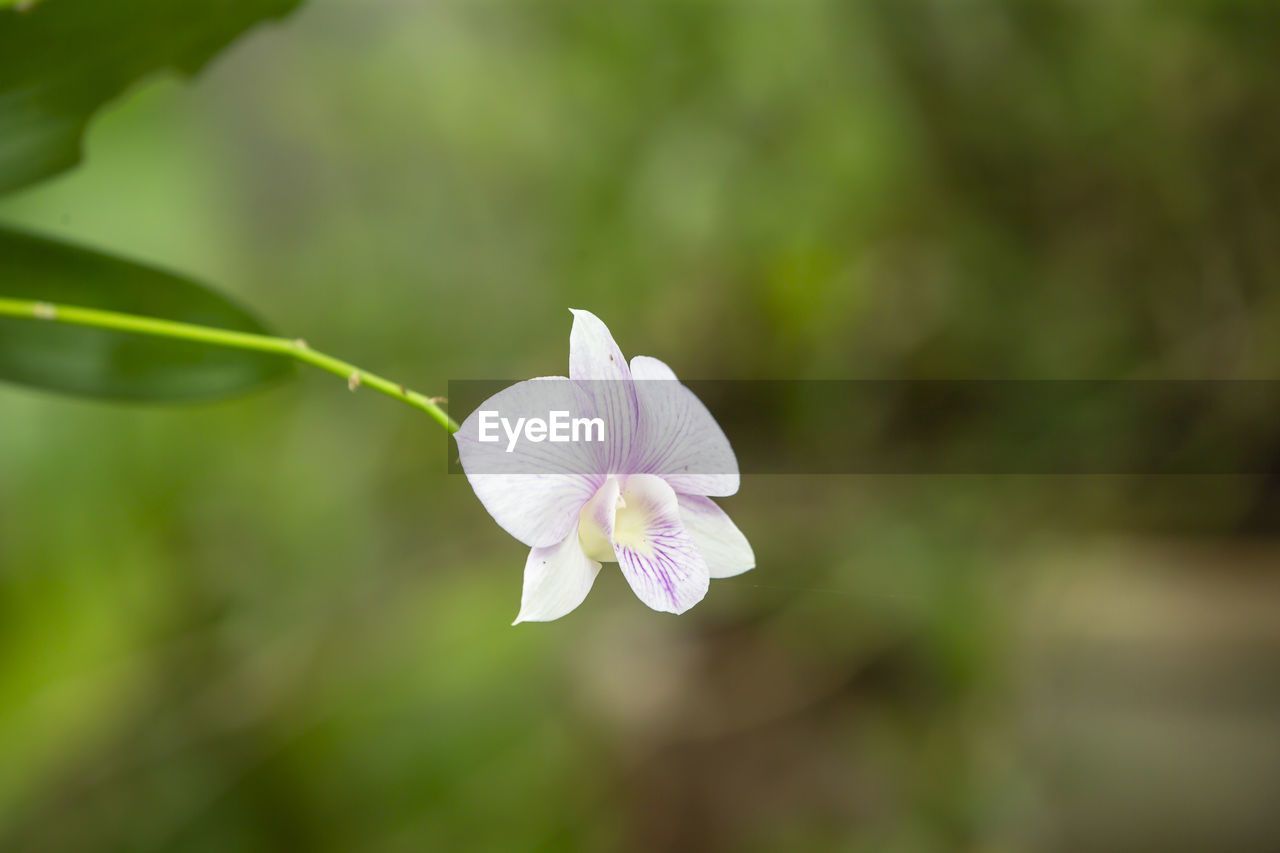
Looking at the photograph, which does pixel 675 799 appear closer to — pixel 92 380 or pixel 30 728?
pixel 30 728

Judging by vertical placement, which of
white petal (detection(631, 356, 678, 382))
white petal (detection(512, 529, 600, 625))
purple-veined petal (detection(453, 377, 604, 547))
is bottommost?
white petal (detection(512, 529, 600, 625))

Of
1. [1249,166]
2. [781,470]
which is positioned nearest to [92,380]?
[781,470]

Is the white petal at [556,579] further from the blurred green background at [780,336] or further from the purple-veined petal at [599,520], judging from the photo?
the blurred green background at [780,336]
